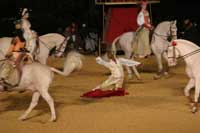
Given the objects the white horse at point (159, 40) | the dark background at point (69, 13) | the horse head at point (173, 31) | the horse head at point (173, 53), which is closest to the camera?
the horse head at point (173, 53)

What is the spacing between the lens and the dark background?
872 inches

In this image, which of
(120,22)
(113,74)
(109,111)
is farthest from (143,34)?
(109,111)

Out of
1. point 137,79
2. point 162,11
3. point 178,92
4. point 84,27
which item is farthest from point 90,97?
point 162,11

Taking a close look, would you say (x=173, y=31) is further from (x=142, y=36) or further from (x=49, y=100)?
(x=49, y=100)

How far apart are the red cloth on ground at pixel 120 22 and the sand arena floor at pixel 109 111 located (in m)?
4.96

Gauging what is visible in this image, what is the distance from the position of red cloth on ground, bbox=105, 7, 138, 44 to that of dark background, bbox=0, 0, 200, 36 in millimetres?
3121

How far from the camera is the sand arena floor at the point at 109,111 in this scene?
8844 mm

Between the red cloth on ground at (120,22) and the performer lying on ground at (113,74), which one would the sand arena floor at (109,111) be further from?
the red cloth on ground at (120,22)

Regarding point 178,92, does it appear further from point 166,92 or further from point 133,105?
point 133,105

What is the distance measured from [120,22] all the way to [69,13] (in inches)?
165

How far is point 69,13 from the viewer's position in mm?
22281

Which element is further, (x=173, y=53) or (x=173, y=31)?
(x=173, y=31)

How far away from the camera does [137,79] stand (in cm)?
1420

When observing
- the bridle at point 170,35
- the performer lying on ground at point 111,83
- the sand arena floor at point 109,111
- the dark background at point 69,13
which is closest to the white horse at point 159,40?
the bridle at point 170,35
